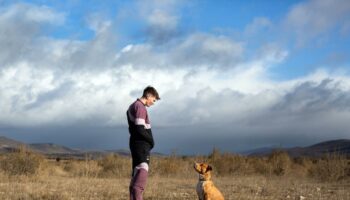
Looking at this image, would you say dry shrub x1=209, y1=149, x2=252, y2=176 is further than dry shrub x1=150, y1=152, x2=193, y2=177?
Yes

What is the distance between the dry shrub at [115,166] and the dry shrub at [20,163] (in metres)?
4.07

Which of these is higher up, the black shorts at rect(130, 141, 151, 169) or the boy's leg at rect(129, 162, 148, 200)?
the black shorts at rect(130, 141, 151, 169)

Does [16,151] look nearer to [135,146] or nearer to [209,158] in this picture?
[209,158]

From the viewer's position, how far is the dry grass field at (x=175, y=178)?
669 inches

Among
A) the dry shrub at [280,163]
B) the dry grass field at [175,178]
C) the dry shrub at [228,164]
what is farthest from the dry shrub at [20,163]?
the dry shrub at [280,163]

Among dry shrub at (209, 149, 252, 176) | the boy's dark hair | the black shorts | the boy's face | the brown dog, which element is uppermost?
the boy's dark hair

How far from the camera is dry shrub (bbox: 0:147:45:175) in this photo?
2827 centimetres

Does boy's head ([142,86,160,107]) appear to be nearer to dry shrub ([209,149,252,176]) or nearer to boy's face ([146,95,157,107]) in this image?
boy's face ([146,95,157,107])

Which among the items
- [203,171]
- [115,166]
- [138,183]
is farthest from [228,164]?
[138,183]

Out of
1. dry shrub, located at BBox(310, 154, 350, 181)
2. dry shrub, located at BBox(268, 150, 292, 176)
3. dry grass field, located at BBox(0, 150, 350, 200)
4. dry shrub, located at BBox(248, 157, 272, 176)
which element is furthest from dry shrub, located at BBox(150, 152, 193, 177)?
dry shrub, located at BBox(310, 154, 350, 181)

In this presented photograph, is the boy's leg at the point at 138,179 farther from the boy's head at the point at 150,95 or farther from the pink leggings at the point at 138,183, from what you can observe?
the boy's head at the point at 150,95

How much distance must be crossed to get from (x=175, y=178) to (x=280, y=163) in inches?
439

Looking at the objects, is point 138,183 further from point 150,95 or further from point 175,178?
point 175,178

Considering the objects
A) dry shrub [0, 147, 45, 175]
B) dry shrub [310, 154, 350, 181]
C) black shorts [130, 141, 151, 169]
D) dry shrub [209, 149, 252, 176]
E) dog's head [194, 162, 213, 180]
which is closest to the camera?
black shorts [130, 141, 151, 169]
